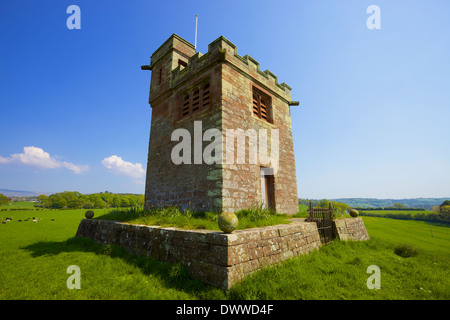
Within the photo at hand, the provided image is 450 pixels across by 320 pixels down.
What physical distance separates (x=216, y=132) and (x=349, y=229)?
7.46m

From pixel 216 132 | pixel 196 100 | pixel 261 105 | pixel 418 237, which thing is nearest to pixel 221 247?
pixel 216 132

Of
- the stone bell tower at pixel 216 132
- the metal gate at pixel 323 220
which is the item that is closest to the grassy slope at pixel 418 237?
the metal gate at pixel 323 220

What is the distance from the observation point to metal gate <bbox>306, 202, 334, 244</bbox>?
24.8 feet

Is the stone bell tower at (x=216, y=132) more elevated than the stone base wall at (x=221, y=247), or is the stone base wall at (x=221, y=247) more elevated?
the stone bell tower at (x=216, y=132)

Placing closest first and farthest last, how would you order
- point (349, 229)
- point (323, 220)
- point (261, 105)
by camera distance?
point (323, 220) < point (349, 229) < point (261, 105)

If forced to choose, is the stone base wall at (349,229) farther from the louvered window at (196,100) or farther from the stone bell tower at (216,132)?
the louvered window at (196,100)

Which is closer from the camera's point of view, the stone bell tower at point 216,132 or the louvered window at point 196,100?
the stone bell tower at point 216,132

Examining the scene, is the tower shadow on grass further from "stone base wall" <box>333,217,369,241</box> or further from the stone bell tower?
"stone base wall" <box>333,217,369,241</box>

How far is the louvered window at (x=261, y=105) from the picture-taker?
10.3 m

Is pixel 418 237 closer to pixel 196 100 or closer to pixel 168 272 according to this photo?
pixel 196 100

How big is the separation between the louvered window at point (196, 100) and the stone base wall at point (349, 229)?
7.88 metres

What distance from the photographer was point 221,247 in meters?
4.20

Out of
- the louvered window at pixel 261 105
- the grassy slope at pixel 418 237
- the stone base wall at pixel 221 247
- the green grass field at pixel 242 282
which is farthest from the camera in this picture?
the grassy slope at pixel 418 237
